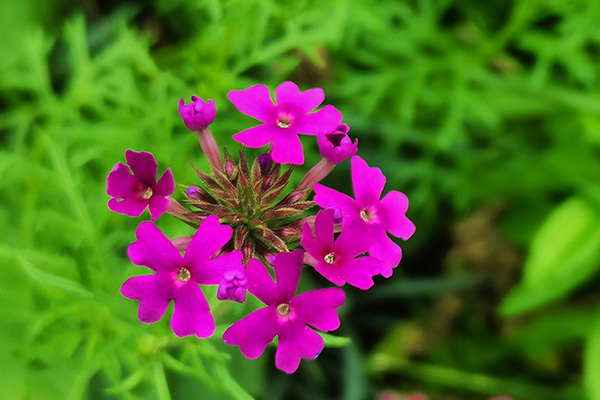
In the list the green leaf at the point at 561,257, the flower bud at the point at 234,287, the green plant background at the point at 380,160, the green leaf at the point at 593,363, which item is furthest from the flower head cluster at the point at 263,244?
the green leaf at the point at 593,363

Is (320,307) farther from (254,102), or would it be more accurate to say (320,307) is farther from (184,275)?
Answer: (254,102)

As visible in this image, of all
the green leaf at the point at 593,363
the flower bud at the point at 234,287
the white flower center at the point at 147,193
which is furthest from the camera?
the green leaf at the point at 593,363

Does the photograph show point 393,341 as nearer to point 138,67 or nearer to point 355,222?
point 138,67

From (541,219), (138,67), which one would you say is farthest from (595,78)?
(138,67)

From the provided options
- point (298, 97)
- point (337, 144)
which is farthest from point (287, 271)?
point (298, 97)

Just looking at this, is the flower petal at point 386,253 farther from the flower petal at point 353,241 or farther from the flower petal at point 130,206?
the flower petal at point 130,206
